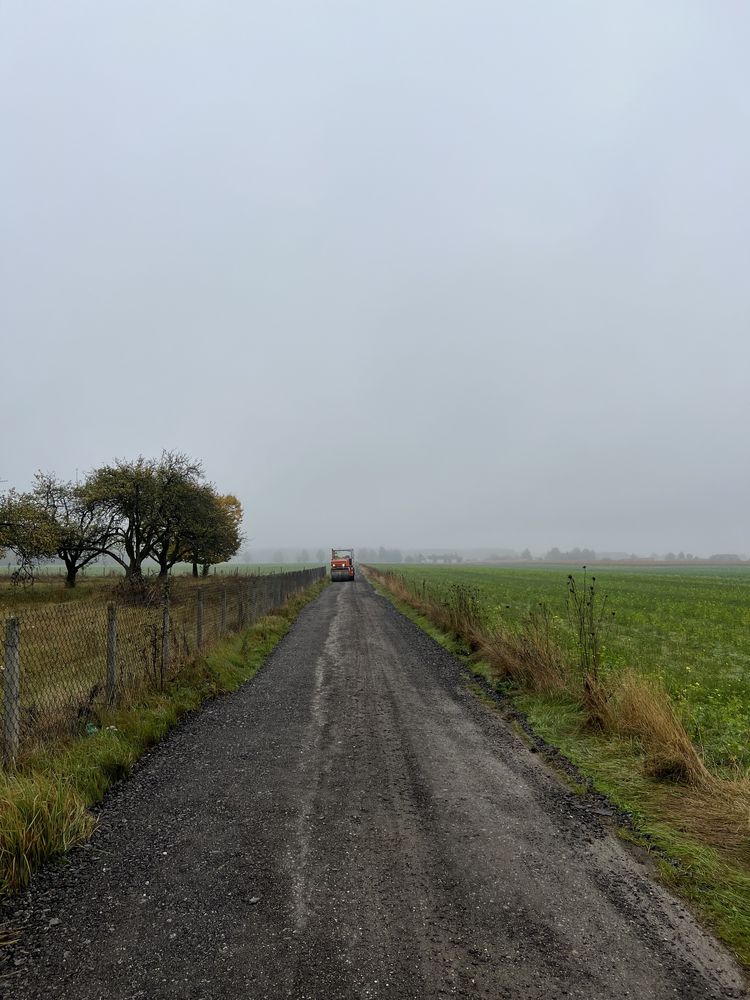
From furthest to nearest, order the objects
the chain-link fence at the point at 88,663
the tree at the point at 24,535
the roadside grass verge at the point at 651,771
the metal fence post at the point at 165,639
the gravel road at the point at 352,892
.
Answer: the tree at the point at 24,535, the metal fence post at the point at 165,639, the chain-link fence at the point at 88,663, the roadside grass verge at the point at 651,771, the gravel road at the point at 352,892

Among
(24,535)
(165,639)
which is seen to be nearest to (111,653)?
(165,639)

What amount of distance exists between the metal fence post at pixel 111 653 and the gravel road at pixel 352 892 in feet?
4.27

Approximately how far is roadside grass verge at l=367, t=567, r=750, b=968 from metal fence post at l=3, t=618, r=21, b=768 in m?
5.48

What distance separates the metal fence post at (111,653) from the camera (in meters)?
6.65

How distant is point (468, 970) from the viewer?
8.86 ft

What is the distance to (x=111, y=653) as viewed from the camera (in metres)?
6.73

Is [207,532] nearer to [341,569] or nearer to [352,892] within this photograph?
[341,569]

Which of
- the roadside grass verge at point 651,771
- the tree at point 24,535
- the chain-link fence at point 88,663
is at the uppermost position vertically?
the tree at point 24,535

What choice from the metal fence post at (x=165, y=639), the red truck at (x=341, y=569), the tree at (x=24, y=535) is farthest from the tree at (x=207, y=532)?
the metal fence post at (x=165, y=639)

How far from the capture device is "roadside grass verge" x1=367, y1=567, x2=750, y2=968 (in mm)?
3555

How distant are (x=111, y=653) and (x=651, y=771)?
21.3 ft

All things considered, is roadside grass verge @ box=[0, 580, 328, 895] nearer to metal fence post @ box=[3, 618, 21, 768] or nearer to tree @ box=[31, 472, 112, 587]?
metal fence post @ box=[3, 618, 21, 768]

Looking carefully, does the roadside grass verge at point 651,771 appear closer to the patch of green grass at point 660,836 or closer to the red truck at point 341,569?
the patch of green grass at point 660,836

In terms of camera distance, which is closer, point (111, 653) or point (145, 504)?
point (111, 653)
